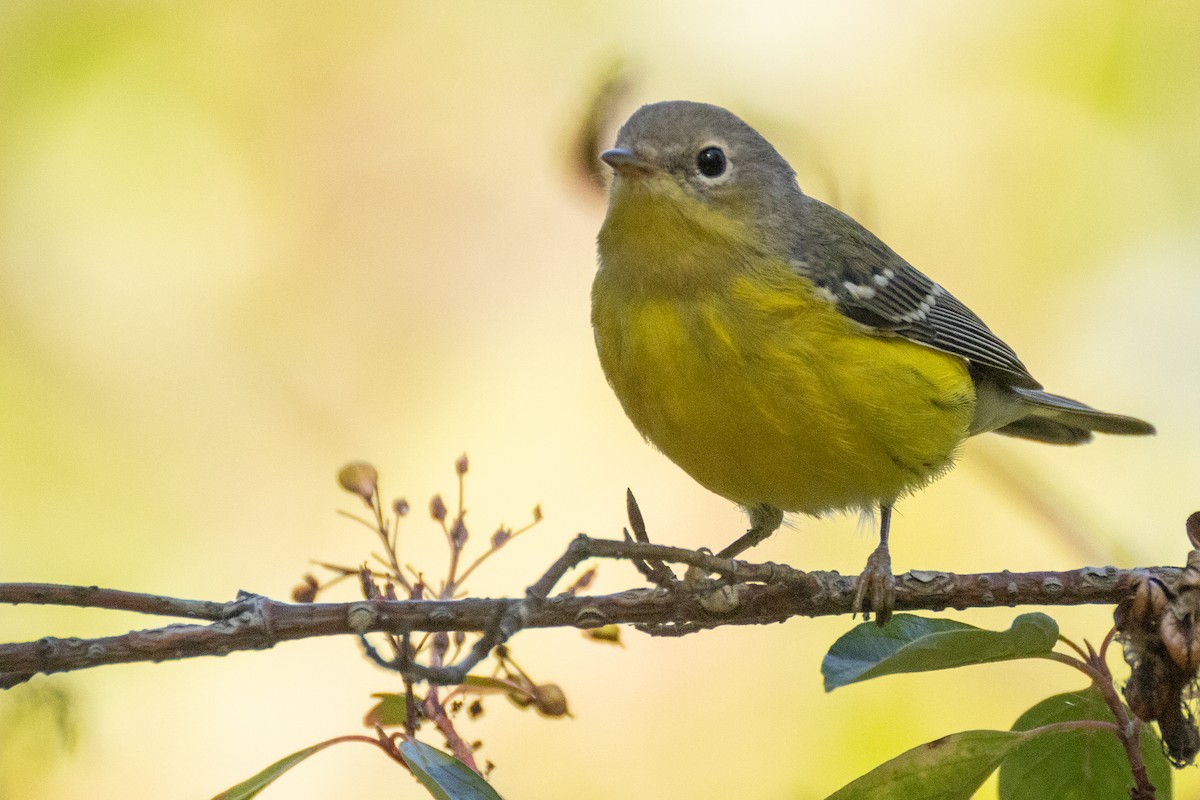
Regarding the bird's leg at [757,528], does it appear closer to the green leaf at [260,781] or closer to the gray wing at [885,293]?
the gray wing at [885,293]

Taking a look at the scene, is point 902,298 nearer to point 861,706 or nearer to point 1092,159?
point 861,706

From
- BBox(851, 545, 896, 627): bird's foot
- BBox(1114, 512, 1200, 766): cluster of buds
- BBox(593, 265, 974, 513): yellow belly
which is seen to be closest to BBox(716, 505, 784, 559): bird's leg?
BBox(593, 265, 974, 513): yellow belly

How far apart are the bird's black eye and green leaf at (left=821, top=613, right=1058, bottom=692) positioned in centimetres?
203

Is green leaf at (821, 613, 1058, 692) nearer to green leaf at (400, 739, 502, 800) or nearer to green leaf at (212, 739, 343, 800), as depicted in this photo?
green leaf at (400, 739, 502, 800)

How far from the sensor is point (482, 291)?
5543 mm

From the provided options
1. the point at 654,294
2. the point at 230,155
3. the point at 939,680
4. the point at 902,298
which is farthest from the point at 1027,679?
the point at 230,155

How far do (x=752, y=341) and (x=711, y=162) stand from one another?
2.36ft

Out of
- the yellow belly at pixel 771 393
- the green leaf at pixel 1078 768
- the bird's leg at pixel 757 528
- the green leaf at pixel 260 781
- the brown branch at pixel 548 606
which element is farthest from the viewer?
the bird's leg at pixel 757 528

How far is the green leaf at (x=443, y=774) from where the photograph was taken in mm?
2104

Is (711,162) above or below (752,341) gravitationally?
above

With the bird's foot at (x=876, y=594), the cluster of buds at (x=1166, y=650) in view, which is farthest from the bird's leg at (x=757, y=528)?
the cluster of buds at (x=1166, y=650)

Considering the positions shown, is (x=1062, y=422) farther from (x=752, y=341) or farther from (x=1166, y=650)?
(x=1166, y=650)

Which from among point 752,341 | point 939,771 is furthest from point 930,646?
point 752,341

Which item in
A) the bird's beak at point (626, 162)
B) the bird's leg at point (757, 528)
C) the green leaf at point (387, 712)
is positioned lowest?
the green leaf at point (387, 712)
